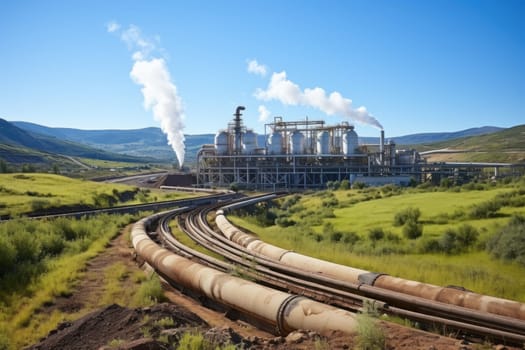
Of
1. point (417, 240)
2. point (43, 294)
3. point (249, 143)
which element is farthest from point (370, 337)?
point (249, 143)

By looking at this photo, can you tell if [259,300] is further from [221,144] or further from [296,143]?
[221,144]

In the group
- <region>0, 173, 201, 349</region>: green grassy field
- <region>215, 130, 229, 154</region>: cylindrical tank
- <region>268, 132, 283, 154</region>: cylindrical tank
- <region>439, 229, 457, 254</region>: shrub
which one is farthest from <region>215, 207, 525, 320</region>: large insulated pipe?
<region>215, 130, 229, 154</region>: cylindrical tank

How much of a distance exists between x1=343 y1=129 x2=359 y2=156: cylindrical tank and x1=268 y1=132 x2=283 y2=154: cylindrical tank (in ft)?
38.0

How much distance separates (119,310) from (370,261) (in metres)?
10.8

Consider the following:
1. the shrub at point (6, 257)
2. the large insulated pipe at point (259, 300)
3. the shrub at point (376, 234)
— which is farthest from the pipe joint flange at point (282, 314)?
the shrub at point (376, 234)

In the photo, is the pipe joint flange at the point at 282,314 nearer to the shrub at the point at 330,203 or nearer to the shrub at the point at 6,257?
the shrub at the point at 6,257

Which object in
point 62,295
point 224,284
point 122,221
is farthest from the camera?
point 122,221

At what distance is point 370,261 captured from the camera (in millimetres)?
17672

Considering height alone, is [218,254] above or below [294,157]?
below

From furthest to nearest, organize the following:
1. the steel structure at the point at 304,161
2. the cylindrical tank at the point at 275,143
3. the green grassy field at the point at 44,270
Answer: the cylindrical tank at the point at 275,143 < the steel structure at the point at 304,161 < the green grassy field at the point at 44,270

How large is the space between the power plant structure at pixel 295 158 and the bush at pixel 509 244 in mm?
48076

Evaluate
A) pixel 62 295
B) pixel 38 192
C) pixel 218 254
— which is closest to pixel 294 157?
pixel 38 192

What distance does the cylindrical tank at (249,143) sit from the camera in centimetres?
7869

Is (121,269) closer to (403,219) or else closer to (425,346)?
(425,346)
